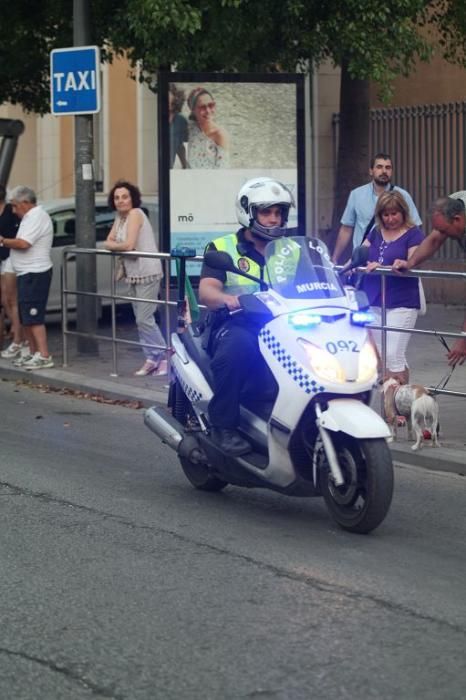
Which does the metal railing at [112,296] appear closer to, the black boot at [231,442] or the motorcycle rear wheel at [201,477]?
the motorcycle rear wheel at [201,477]

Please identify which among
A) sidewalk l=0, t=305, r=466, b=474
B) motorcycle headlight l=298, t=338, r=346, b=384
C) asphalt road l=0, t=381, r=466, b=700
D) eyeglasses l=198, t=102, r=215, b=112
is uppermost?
eyeglasses l=198, t=102, r=215, b=112

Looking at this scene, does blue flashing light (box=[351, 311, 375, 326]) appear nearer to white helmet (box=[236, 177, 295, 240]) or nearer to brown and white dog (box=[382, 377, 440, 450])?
white helmet (box=[236, 177, 295, 240])

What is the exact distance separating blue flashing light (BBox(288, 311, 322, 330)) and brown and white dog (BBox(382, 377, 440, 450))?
236cm

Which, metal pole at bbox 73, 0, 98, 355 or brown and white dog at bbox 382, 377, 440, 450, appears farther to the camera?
metal pole at bbox 73, 0, 98, 355

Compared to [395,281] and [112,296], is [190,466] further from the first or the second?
[112,296]

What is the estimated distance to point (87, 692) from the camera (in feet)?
15.8

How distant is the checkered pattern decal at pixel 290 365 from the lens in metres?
6.82

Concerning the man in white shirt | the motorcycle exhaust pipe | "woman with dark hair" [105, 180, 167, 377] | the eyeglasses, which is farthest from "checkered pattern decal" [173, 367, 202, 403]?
the man in white shirt

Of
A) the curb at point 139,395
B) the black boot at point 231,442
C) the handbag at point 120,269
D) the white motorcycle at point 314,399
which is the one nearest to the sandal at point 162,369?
the curb at point 139,395

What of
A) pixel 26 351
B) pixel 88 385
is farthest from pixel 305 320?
pixel 26 351

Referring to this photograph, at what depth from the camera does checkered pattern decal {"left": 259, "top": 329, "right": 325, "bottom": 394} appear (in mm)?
6824

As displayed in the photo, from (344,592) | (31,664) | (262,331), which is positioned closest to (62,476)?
(262,331)

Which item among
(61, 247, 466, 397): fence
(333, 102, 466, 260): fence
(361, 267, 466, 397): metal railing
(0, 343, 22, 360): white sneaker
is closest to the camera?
(361, 267, 466, 397): metal railing

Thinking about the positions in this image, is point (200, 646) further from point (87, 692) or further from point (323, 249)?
point (323, 249)
